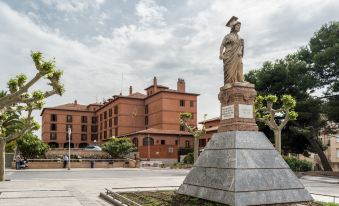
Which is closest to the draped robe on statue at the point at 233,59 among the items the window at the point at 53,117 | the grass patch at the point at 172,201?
the grass patch at the point at 172,201

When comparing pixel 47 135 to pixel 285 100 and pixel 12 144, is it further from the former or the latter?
pixel 285 100

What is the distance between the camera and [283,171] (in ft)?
38.7

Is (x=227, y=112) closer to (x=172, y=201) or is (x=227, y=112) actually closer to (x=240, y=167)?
(x=240, y=167)

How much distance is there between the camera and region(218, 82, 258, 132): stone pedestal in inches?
502

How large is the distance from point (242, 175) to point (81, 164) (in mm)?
39638

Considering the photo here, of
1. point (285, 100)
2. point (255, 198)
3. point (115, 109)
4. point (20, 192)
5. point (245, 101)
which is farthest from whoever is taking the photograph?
point (115, 109)

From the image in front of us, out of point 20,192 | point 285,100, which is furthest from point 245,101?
point 285,100

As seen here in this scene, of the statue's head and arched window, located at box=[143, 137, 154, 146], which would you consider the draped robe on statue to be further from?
arched window, located at box=[143, 137, 154, 146]

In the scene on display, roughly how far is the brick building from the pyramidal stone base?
45.7 meters

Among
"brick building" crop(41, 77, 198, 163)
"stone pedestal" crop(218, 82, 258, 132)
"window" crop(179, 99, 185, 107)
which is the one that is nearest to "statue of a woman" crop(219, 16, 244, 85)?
"stone pedestal" crop(218, 82, 258, 132)

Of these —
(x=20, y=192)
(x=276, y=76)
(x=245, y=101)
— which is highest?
(x=276, y=76)

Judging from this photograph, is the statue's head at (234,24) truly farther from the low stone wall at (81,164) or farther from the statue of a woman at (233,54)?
the low stone wall at (81,164)

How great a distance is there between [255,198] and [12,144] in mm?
51175

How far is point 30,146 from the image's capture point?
46.2 meters
